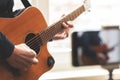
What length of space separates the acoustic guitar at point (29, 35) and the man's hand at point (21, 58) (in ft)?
0.12

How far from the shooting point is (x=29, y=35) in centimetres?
121

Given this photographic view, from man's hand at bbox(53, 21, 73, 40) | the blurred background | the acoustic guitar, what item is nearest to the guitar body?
the acoustic guitar

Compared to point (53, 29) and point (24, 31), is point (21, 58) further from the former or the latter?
point (53, 29)

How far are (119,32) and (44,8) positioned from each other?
555 millimetres

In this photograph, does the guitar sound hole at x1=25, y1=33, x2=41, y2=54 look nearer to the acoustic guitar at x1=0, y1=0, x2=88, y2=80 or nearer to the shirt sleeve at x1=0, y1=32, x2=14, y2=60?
the acoustic guitar at x1=0, y1=0, x2=88, y2=80

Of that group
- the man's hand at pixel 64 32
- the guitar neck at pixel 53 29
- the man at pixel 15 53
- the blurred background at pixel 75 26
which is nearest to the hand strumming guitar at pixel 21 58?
the man at pixel 15 53

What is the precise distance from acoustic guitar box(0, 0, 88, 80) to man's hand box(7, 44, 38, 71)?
36mm

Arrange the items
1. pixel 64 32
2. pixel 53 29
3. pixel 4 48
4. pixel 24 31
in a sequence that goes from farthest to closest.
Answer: pixel 64 32
pixel 53 29
pixel 24 31
pixel 4 48

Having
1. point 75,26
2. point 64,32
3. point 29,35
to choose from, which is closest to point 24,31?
point 29,35

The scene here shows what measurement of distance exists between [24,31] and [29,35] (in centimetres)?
3

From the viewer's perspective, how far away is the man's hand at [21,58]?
3.45 ft

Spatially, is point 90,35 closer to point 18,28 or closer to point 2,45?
point 18,28

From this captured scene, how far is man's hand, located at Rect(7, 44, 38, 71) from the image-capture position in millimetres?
1052

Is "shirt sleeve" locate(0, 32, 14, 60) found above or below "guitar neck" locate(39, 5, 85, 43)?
below
